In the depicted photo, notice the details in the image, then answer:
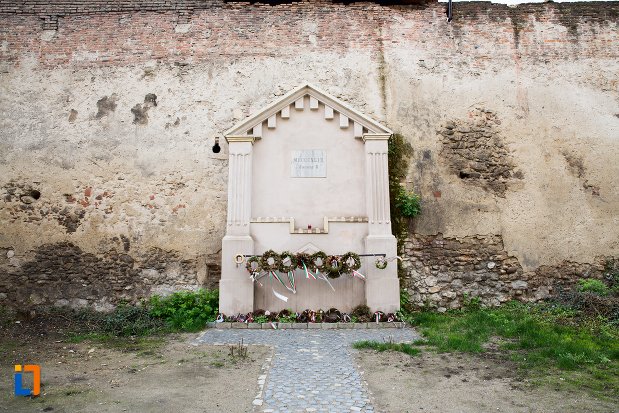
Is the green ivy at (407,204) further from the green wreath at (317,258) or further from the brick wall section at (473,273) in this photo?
the green wreath at (317,258)

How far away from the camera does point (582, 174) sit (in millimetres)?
10086

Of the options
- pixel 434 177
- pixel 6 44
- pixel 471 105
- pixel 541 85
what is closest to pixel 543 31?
pixel 541 85

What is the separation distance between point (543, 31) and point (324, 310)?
27.4 feet

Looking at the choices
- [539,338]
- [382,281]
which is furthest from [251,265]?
[539,338]

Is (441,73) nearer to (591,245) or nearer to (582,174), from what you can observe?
(582,174)

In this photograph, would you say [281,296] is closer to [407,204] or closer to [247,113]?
[407,204]

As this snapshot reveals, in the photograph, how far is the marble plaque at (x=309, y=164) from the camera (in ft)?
29.9

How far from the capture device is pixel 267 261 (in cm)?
828

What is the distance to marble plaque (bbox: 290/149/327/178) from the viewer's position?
9102mm

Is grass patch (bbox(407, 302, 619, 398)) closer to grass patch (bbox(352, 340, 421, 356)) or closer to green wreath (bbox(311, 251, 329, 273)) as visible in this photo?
grass patch (bbox(352, 340, 421, 356))

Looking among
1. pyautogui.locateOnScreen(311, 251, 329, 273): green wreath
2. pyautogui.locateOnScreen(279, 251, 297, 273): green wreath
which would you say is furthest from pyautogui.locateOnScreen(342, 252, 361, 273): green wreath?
pyautogui.locateOnScreen(279, 251, 297, 273): green wreath

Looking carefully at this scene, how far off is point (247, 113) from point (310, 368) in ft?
21.5

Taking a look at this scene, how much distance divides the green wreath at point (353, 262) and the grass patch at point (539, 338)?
59.4 inches

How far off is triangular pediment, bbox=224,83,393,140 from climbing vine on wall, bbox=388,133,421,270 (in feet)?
3.77
